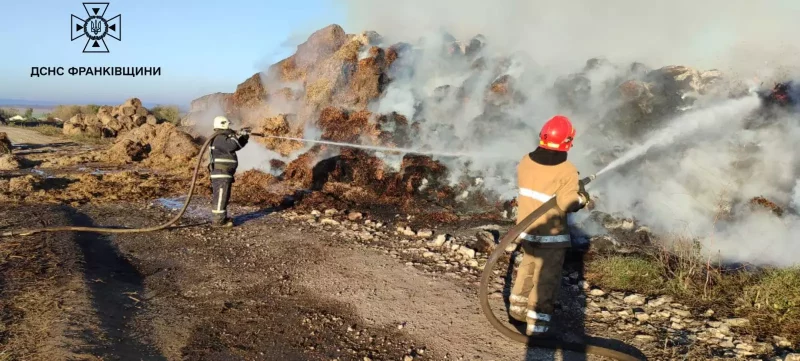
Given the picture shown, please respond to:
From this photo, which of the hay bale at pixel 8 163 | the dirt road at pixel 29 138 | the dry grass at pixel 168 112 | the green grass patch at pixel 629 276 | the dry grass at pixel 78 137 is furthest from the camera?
the dry grass at pixel 168 112

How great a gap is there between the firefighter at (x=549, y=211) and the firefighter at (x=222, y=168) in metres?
4.71

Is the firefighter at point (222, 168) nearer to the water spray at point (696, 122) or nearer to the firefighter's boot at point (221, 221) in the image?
the firefighter's boot at point (221, 221)

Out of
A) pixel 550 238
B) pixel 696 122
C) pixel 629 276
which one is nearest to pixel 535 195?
pixel 550 238

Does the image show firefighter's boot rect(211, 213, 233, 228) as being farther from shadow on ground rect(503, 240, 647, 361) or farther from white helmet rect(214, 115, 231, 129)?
shadow on ground rect(503, 240, 647, 361)

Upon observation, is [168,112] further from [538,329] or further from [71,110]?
[538,329]

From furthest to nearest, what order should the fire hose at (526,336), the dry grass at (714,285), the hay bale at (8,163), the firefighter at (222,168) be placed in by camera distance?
the hay bale at (8,163) → the firefighter at (222,168) → the dry grass at (714,285) → the fire hose at (526,336)

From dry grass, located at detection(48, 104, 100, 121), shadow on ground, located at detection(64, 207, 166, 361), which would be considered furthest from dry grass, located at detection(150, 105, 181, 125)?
shadow on ground, located at detection(64, 207, 166, 361)

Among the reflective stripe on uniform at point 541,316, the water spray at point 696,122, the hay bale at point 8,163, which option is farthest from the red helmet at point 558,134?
the hay bale at point 8,163

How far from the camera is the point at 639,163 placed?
8.13 m

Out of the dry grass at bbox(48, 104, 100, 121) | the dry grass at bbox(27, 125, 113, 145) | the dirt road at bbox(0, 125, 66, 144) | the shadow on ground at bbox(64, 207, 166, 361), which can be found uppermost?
the dry grass at bbox(48, 104, 100, 121)

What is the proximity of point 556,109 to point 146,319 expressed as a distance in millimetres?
8458

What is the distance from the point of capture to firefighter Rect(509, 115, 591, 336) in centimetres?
375

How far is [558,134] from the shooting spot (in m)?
3.75

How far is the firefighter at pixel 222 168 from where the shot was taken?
23.2 ft
